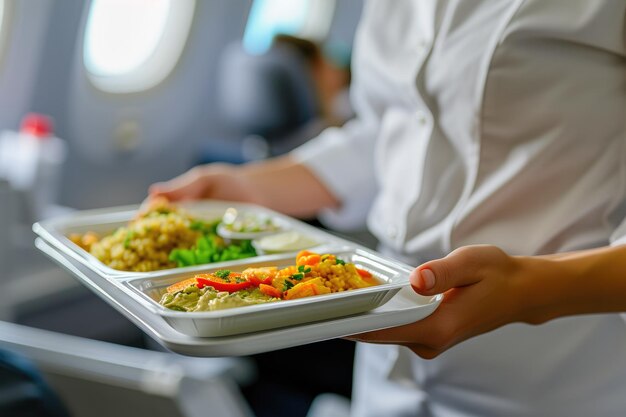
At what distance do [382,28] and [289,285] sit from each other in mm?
714

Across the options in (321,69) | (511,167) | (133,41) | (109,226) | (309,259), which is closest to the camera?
(309,259)

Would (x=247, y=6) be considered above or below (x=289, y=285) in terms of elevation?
above

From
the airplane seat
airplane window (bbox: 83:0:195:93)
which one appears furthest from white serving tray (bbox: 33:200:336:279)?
the airplane seat

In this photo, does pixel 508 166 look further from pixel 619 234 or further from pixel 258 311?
pixel 258 311

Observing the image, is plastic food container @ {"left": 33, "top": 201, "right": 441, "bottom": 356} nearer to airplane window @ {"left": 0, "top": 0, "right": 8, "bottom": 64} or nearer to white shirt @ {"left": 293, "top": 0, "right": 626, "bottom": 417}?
white shirt @ {"left": 293, "top": 0, "right": 626, "bottom": 417}

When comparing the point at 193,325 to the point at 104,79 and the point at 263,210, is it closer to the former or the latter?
the point at 263,210

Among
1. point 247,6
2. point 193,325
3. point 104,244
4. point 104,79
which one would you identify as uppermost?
point 247,6

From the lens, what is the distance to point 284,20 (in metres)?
6.06

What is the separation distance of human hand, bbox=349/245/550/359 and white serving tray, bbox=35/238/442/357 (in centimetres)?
2

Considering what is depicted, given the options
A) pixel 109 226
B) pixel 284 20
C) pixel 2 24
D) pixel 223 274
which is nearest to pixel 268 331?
pixel 223 274

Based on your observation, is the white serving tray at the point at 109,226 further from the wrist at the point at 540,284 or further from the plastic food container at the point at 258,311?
the wrist at the point at 540,284

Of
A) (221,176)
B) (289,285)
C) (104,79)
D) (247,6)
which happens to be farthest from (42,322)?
(247,6)

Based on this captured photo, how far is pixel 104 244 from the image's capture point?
133 cm

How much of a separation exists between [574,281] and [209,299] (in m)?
0.50
